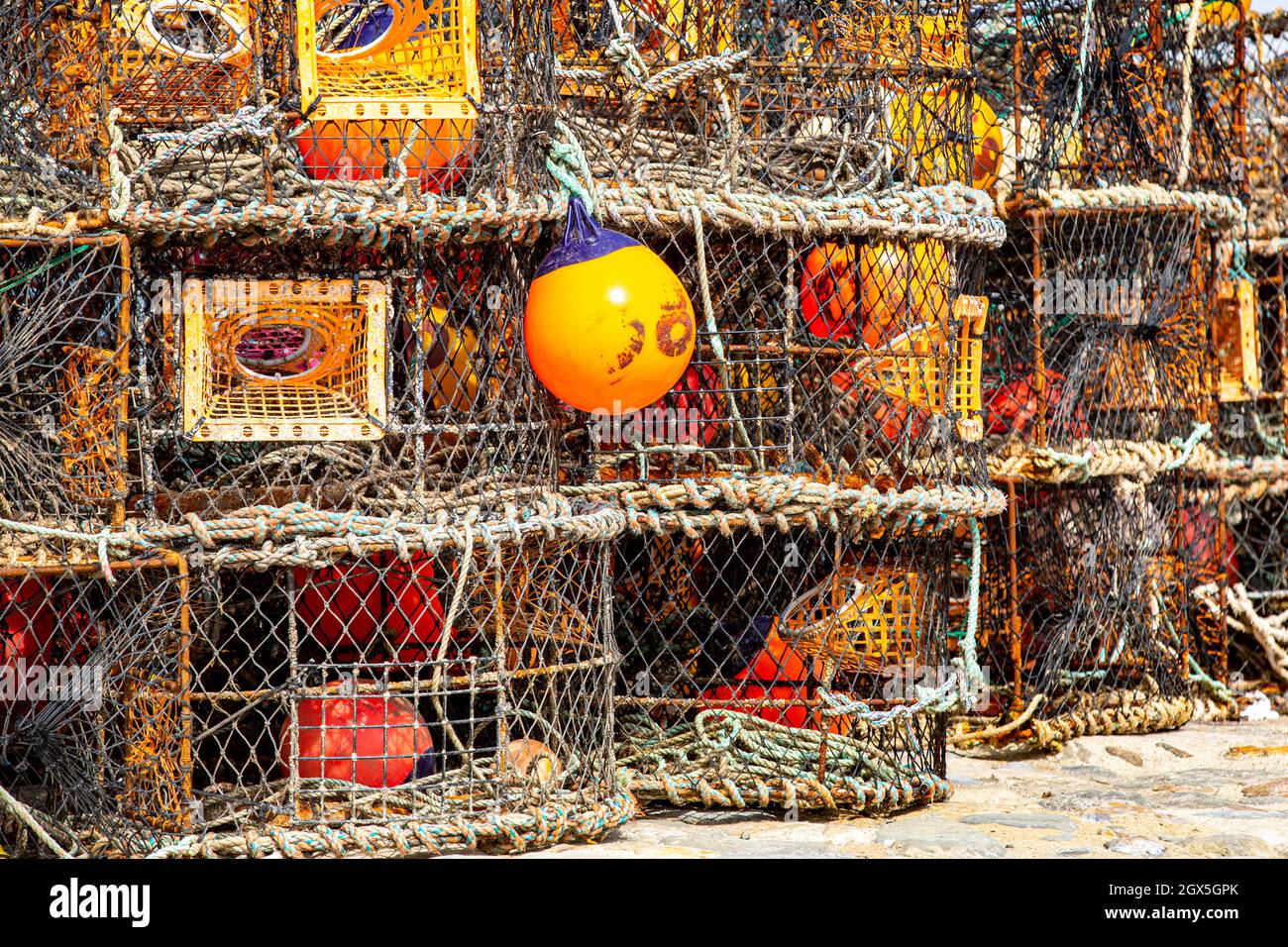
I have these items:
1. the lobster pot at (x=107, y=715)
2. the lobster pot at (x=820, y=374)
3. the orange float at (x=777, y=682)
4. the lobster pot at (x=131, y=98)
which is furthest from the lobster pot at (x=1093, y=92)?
the lobster pot at (x=107, y=715)

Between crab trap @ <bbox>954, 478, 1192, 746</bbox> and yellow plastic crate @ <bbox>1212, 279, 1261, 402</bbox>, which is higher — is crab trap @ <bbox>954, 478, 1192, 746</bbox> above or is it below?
below

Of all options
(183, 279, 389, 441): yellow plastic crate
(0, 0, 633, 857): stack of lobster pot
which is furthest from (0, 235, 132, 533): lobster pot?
(183, 279, 389, 441): yellow plastic crate

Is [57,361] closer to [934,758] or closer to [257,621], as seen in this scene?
[257,621]

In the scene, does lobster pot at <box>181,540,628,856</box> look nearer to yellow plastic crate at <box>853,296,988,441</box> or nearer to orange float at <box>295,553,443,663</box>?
orange float at <box>295,553,443,663</box>

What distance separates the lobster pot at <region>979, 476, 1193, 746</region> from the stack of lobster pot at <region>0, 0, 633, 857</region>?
2.61 m

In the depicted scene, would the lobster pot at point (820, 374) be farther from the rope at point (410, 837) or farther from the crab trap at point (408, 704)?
the rope at point (410, 837)

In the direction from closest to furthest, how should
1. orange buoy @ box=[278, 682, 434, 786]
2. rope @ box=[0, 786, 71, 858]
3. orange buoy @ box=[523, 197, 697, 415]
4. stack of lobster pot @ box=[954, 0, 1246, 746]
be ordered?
1. rope @ box=[0, 786, 71, 858]
2. orange buoy @ box=[278, 682, 434, 786]
3. orange buoy @ box=[523, 197, 697, 415]
4. stack of lobster pot @ box=[954, 0, 1246, 746]

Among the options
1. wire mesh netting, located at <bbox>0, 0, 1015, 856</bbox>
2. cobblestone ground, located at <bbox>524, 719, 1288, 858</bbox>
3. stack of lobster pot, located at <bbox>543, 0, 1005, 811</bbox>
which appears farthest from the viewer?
stack of lobster pot, located at <bbox>543, 0, 1005, 811</bbox>

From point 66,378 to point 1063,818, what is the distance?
391 centimetres

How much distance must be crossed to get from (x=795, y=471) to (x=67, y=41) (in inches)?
120

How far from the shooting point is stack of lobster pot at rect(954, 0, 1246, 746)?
829 cm

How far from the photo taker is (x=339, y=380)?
620 centimetres

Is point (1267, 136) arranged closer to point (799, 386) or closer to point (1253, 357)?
point (1253, 357)

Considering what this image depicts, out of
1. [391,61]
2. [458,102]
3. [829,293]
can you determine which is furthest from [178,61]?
[829,293]
